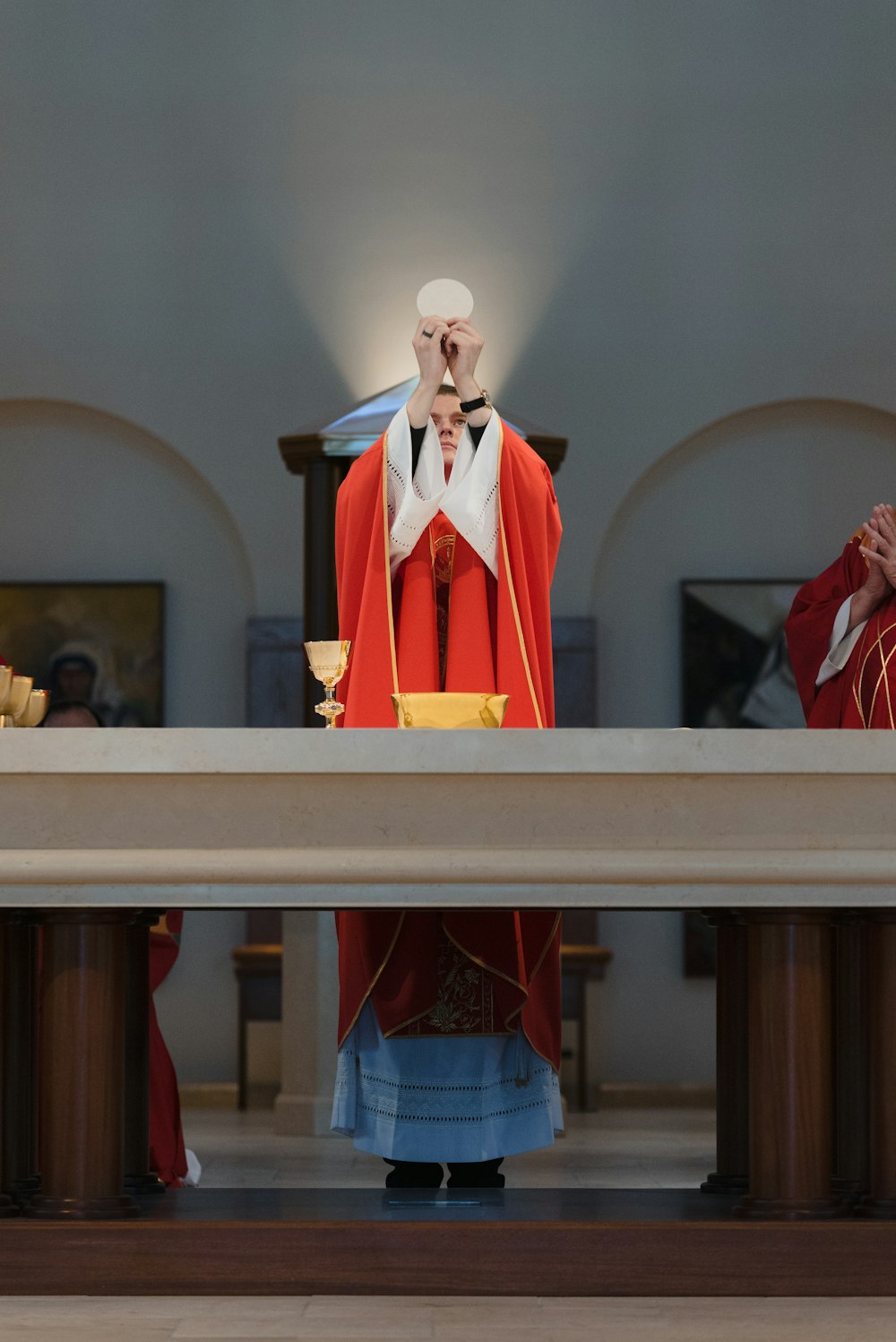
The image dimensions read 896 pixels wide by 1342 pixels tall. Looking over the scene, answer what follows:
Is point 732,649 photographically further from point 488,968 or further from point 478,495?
point 488,968

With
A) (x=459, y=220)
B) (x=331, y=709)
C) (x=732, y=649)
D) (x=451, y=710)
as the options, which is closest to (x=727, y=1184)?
(x=451, y=710)

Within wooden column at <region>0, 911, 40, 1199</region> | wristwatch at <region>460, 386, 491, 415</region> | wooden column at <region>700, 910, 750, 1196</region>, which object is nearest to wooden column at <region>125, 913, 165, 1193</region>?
wooden column at <region>0, 911, 40, 1199</region>

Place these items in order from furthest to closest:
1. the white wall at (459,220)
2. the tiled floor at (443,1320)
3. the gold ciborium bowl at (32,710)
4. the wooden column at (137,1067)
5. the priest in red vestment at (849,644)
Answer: the white wall at (459,220), the priest in red vestment at (849,644), the wooden column at (137,1067), the gold ciborium bowl at (32,710), the tiled floor at (443,1320)

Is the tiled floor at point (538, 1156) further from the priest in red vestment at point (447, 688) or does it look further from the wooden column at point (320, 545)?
the wooden column at point (320, 545)

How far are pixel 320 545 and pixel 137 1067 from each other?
3.57m

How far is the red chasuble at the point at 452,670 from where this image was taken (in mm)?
3936

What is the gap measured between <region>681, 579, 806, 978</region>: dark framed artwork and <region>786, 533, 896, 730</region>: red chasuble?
12.0 ft

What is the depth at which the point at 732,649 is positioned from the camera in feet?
28.7

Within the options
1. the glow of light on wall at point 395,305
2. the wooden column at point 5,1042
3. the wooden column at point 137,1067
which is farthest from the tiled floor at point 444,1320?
the glow of light on wall at point 395,305

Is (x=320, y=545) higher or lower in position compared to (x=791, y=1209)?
higher

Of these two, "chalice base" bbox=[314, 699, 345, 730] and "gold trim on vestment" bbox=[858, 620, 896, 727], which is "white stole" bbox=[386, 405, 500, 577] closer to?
"chalice base" bbox=[314, 699, 345, 730]

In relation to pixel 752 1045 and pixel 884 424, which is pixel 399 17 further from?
pixel 752 1045

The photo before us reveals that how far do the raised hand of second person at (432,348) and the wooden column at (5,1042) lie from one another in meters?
1.47

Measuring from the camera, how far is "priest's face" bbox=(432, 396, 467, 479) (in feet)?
14.0
